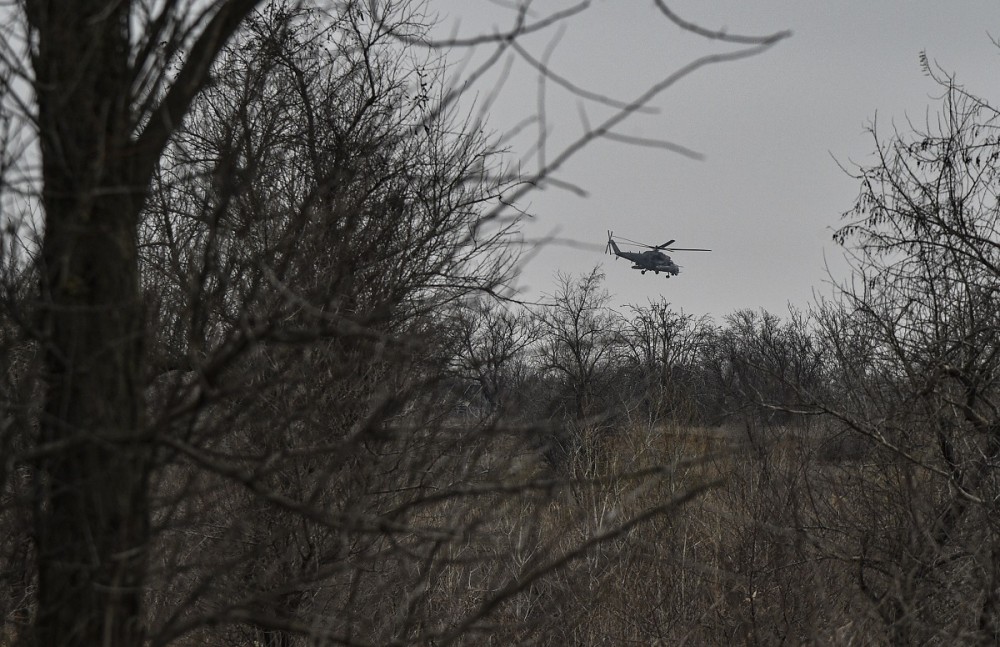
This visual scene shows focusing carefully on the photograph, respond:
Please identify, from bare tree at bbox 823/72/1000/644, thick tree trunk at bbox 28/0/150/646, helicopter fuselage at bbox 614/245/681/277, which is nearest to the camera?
thick tree trunk at bbox 28/0/150/646

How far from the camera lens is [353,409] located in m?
8.25

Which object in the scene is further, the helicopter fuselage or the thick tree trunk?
the helicopter fuselage

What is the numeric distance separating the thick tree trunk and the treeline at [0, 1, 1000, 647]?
0.01 meters

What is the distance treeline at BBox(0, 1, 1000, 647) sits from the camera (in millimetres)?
2639

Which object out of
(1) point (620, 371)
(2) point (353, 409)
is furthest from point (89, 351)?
(1) point (620, 371)

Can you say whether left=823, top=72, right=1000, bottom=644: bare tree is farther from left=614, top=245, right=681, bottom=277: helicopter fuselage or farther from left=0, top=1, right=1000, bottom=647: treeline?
left=614, top=245, right=681, bottom=277: helicopter fuselage

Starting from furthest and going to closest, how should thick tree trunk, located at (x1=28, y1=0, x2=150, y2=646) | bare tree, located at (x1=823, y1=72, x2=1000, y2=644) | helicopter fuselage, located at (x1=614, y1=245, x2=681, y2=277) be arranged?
helicopter fuselage, located at (x1=614, y1=245, x2=681, y2=277) < bare tree, located at (x1=823, y1=72, x2=1000, y2=644) < thick tree trunk, located at (x1=28, y1=0, x2=150, y2=646)

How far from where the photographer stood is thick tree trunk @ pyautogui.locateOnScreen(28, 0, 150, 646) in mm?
2572

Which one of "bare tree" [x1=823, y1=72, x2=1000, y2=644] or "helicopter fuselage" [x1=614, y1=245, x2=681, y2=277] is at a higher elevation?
"helicopter fuselage" [x1=614, y1=245, x2=681, y2=277]

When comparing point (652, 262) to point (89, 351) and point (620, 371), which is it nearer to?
point (620, 371)

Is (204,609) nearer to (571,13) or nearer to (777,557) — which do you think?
(571,13)

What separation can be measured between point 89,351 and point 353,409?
18.5ft

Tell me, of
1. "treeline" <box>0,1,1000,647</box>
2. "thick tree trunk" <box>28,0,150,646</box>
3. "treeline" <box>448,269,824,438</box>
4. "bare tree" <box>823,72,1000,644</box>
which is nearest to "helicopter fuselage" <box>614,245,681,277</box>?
"treeline" <box>448,269,824,438</box>

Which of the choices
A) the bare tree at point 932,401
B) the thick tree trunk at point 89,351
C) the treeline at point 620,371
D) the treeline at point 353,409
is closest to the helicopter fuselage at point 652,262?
the treeline at point 620,371
